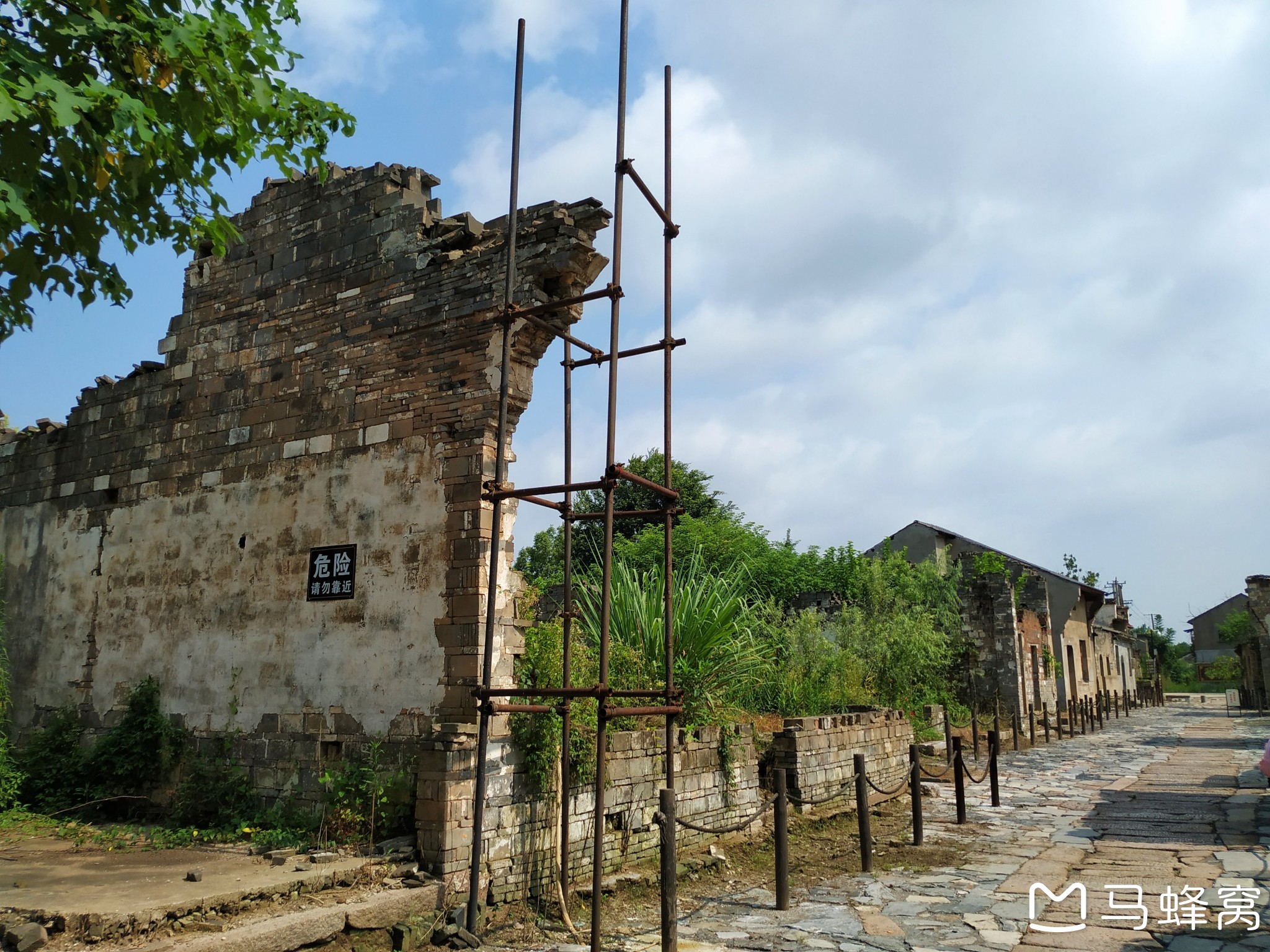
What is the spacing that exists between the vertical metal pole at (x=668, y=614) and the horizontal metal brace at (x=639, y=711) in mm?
57

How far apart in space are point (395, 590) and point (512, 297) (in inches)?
99.8

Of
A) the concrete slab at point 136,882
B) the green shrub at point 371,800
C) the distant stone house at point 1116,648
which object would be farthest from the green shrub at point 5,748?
the distant stone house at point 1116,648

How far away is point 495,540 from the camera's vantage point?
22.1ft

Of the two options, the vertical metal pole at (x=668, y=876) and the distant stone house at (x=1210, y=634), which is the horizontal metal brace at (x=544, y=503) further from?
the distant stone house at (x=1210, y=634)

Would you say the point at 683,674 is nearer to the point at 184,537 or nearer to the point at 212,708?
the point at 212,708

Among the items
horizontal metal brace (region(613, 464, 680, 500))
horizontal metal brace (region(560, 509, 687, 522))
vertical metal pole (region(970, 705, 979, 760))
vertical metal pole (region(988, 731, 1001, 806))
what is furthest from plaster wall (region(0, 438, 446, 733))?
vertical metal pole (region(970, 705, 979, 760))

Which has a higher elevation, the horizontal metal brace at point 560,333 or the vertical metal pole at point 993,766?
the horizontal metal brace at point 560,333

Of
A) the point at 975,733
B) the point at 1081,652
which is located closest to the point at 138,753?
the point at 975,733

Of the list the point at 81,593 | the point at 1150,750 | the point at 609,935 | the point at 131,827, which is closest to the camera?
the point at 609,935

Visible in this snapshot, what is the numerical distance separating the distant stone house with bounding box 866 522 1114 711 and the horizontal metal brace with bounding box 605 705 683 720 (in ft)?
56.0

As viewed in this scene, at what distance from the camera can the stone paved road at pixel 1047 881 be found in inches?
235

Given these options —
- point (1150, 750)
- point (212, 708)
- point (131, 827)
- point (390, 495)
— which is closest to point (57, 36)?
point (390, 495)

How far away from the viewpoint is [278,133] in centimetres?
677

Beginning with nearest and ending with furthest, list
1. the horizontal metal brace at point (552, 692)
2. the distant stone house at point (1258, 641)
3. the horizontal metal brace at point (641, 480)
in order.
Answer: the horizontal metal brace at point (552, 692)
the horizontal metal brace at point (641, 480)
the distant stone house at point (1258, 641)
